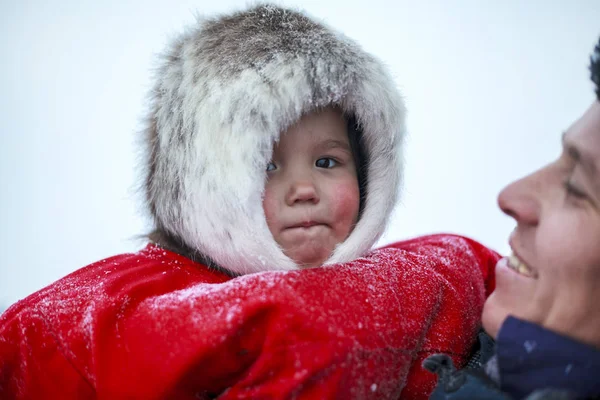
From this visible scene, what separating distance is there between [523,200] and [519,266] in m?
0.09

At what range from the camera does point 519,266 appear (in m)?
0.69

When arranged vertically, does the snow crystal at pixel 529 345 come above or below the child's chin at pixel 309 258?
below

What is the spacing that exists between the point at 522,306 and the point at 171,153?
0.65 m

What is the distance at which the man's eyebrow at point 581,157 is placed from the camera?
0.58 meters

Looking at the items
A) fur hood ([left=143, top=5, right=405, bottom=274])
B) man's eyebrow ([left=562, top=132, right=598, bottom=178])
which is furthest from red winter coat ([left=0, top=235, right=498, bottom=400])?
man's eyebrow ([left=562, top=132, right=598, bottom=178])

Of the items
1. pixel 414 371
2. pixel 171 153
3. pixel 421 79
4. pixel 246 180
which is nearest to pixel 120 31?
pixel 421 79

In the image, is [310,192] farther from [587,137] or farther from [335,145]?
[587,137]

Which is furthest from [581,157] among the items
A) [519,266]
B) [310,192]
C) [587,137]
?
[310,192]

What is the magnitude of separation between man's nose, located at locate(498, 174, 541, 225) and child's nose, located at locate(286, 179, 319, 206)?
34 centimetres

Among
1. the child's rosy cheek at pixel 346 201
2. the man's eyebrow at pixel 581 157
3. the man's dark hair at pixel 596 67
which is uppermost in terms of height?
the man's dark hair at pixel 596 67

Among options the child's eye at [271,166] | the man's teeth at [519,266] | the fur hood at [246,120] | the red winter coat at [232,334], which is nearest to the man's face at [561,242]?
the man's teeth at [519,266]

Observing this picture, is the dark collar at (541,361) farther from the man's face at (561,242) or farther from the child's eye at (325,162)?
the child's eye at (325,162)

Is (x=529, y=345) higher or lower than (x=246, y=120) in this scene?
lower

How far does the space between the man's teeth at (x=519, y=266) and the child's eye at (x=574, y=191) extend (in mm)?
121
